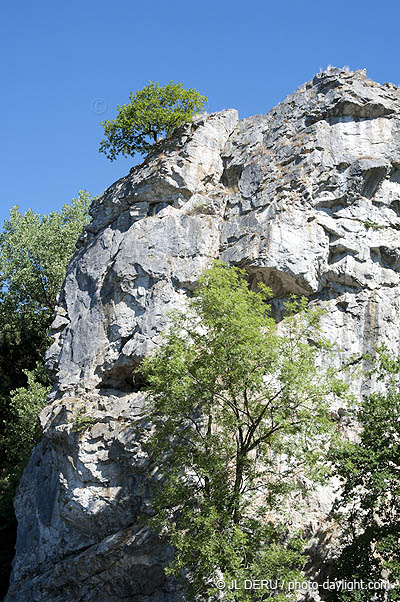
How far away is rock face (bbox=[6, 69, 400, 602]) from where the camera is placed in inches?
866

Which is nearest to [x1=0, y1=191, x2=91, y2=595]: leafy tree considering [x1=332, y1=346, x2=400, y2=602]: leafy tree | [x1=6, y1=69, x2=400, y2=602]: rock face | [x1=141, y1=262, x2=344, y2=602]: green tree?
[x1=6, y1=69, x2=400, y2=602]: rock face

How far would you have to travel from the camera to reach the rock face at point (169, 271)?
866 inches

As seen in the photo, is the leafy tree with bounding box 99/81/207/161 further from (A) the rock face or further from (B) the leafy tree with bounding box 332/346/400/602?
(B) the leafy tree with bounding box 332/346/400/602

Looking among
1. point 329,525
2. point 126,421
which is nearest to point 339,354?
point 329,525

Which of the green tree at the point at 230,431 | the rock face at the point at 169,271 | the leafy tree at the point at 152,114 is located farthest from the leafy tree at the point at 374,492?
the leafy tree at the point at 152,114

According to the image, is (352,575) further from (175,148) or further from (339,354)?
(175,148)

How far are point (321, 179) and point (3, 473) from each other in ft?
77.8

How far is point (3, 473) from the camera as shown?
115 feet

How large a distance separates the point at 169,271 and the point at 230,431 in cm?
843

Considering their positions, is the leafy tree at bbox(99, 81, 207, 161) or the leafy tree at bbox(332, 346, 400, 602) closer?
the leafy tree at bbox(332, 346, 400, 602)

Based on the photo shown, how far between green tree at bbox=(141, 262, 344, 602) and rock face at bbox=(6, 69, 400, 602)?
9.76 feet

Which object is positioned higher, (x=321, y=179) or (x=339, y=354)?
(x=321, y=179)

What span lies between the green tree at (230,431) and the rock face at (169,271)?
2.98m

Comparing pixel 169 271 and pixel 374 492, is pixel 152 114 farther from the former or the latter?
pixel 374 492
